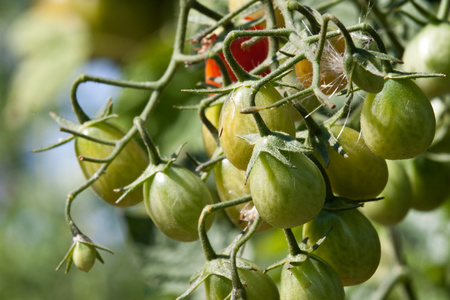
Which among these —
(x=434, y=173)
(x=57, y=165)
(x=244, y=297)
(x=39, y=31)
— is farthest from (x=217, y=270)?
(x=57, y=165)

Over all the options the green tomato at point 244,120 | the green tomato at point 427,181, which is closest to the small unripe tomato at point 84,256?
the green tomato at point 244,120

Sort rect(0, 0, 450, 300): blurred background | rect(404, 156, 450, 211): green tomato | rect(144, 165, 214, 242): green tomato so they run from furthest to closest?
rect(0, 0, 450, 300): blurred background → rect(404, 156, 450, 211): green tomato → rect(144, 165, 214, 242): green tomato

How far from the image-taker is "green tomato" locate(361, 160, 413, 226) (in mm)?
714

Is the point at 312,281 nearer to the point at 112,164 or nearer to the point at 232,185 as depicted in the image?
the point at 232,185

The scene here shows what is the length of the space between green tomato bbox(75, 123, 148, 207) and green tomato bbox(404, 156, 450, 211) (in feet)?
1.22

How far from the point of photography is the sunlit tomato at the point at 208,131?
2.10 feet

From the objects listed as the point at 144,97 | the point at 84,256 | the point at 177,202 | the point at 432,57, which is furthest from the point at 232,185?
the point at 144,97

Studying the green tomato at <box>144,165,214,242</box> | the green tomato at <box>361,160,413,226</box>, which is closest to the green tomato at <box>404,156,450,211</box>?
the green tomato at <box>361,160,413,226</box>

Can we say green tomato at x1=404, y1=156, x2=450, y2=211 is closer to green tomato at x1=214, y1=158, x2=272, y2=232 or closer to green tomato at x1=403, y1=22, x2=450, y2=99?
green tomato at x1=403, y1=22, x2=450, y2=99

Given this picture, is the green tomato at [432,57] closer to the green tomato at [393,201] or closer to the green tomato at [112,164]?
the green tomato at [393,201]

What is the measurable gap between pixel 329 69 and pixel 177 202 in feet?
0.60

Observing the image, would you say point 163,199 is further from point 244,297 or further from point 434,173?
point 434,173

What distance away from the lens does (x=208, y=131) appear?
63 cm

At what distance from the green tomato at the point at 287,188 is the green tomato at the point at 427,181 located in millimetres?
380
